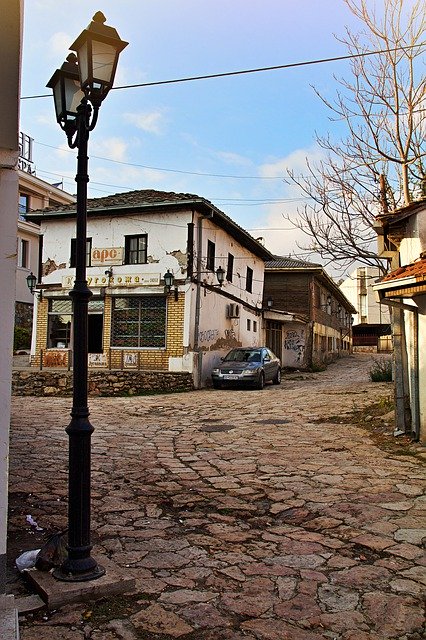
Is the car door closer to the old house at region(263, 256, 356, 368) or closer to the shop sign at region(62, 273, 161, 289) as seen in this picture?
the shop sign at region(62, 273, 161, 289)

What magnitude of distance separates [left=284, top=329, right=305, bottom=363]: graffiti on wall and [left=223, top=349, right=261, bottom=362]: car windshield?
34.6 feet

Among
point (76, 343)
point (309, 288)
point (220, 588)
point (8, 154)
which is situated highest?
point (309, 288)

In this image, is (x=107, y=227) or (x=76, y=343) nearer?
(x=76, y=343)

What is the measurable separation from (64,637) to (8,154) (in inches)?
104

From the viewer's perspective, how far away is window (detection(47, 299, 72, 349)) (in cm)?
2019

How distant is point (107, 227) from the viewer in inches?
765

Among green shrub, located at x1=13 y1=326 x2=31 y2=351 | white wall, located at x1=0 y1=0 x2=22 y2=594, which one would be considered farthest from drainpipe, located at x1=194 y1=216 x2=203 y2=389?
white wall, located at x1=0 y1=0 x2=22 y2=594

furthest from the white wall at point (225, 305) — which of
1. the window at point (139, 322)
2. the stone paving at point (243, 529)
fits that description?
the stone paving at point (243, 529)

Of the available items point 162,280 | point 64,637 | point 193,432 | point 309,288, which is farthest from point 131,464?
point 309,288

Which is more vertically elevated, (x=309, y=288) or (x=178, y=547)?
(x=309, y=288)

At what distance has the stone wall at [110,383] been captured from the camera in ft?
55.6

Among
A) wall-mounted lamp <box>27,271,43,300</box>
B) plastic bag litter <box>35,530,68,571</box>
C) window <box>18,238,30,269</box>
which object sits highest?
window <box>18,238,30,269</box>

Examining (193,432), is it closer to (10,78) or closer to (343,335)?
(10,78)

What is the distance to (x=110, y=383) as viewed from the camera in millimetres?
16938
